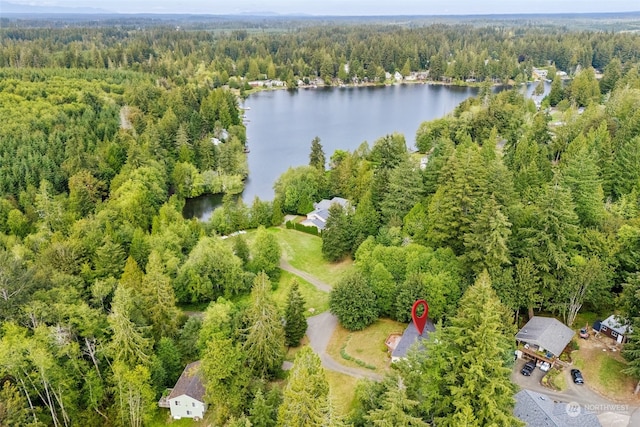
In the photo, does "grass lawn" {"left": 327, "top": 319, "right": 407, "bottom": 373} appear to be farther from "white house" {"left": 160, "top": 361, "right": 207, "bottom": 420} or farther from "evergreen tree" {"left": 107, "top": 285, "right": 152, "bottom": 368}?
"evergreen tree" {"left": 107, "top": 285, "right": 152, "bottom": 368}

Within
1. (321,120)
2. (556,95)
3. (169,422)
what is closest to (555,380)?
(169,422)

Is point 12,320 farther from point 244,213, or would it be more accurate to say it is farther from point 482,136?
point 482,136

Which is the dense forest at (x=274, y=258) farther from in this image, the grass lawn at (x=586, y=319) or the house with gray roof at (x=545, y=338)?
the house with gray roof at (x=545, y=338)

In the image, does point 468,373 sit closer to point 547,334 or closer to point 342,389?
point 342,389

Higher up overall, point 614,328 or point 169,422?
point 614,328

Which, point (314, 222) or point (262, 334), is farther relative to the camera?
point (314, 222)

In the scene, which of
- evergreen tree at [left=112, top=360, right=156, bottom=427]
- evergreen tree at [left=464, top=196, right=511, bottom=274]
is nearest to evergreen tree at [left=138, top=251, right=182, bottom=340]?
evergreen tree at [left=112, top=360, right=156, bottom=427]

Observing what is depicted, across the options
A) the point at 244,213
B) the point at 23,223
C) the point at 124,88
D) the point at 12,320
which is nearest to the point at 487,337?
the point at 12,320
